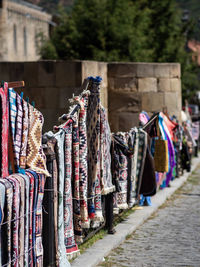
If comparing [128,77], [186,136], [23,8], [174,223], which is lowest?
[174,223]

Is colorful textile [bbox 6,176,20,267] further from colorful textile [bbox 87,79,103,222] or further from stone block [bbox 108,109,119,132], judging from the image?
stone block [bbox 108,109,119,132]

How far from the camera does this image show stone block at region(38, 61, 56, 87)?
12.3m

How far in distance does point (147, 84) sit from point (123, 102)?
0.74 metres

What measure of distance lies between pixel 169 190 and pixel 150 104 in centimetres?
240

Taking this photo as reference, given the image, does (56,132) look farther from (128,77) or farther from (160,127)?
(128,77)

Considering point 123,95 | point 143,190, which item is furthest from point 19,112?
point 123,95

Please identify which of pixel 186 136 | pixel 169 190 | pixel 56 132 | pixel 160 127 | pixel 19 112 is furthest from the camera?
pixel 186 136

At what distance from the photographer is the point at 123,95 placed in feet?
49.8

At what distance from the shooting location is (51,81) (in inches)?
486

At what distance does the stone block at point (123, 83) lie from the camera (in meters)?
15.0

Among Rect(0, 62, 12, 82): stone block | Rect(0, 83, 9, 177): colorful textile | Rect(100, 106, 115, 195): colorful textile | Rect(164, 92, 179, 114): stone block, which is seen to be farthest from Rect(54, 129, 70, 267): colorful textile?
Rect(164, 92, 179, 114): stone block

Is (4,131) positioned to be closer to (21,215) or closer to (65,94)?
(21,215)

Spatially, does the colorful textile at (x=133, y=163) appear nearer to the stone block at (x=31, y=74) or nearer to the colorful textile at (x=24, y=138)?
the stone block at (x=31, y=74)

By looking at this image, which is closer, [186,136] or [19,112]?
[19,112]
